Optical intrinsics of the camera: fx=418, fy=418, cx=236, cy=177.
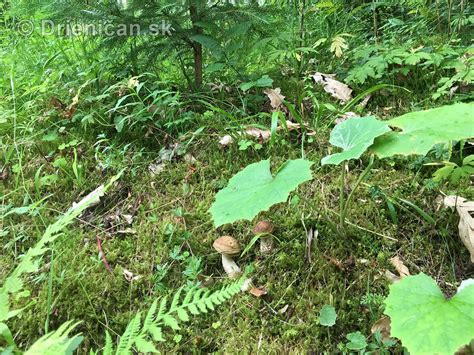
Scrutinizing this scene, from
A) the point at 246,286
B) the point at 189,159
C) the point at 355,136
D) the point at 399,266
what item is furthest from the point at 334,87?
the point at 246,286

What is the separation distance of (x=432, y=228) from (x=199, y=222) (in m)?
1.18

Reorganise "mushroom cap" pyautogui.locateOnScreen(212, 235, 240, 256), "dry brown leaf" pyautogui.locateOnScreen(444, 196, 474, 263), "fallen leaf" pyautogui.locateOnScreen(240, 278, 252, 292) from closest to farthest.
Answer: "dry brown leaf" pyautogui.locateOnScreen(444, 196, 474, 263) → "fallen leaf" pyautogui.locateOnScreen(240, 278, 252, 292) → "mushroom cap" pyautogui.locateOnScreen(212, 235, 240, 256)

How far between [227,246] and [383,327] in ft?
2.58

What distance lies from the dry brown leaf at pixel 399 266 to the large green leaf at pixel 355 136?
1.85 feet

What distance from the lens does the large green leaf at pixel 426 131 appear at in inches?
63.8

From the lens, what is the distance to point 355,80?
9.77ft

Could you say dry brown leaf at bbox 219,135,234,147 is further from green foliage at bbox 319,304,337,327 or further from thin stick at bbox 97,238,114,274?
green foliage at bbox 319,304,337,327

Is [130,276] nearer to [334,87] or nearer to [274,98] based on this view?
[274,98]

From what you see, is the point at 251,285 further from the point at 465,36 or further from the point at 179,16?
the point at 465,36

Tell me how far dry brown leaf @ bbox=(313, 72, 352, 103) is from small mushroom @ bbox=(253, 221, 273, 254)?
135 centimetres

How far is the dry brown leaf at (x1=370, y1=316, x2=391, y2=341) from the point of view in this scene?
162cm

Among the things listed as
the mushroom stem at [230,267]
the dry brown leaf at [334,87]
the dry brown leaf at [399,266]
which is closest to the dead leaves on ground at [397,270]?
the dry brown leaf at [399,266]

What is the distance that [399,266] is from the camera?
1.88 meters

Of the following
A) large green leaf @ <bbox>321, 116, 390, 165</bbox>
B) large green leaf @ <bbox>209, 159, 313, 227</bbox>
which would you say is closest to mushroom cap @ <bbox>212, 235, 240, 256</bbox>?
large green leaf @ <bbox>209, 159, 313, 227</bbox>
